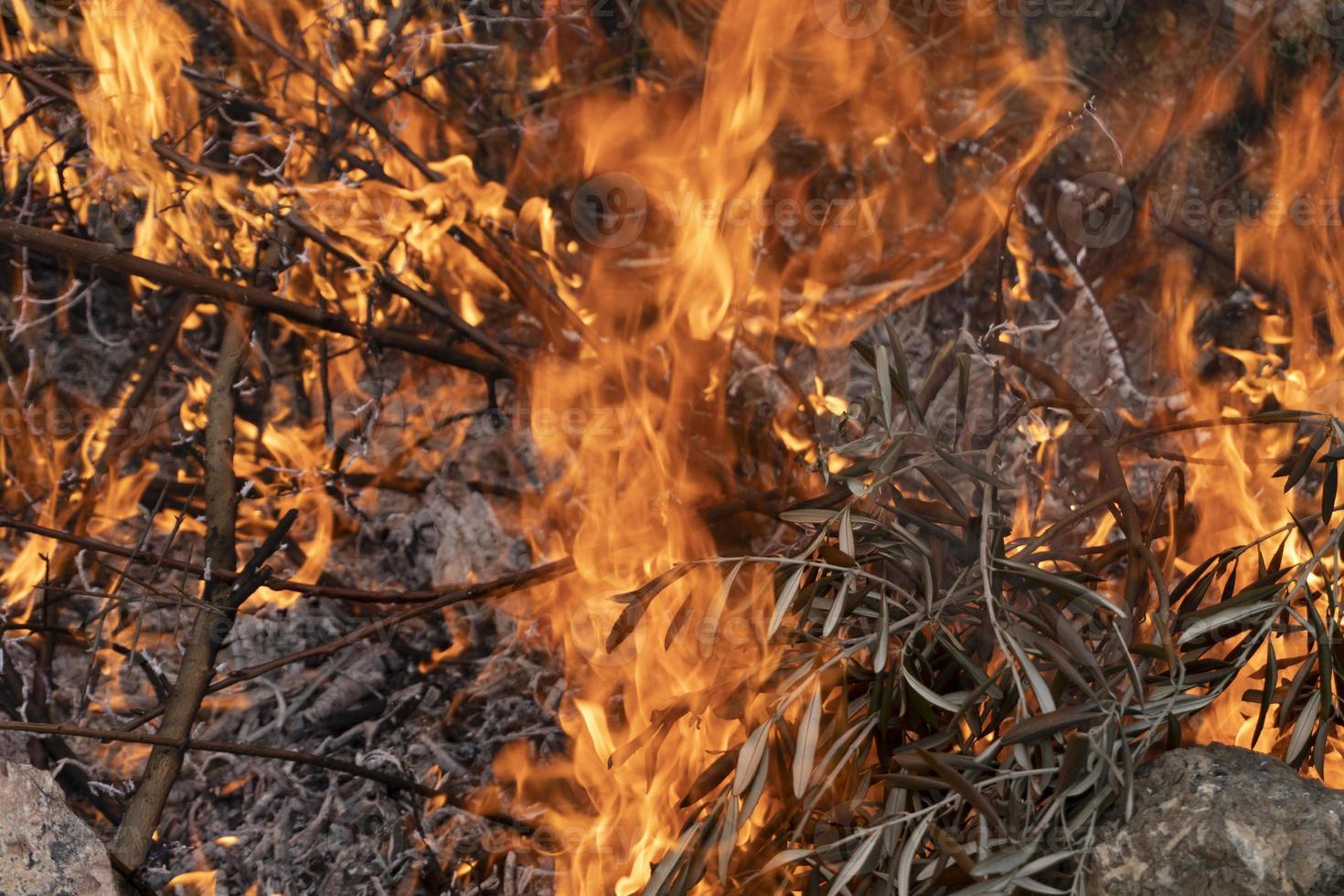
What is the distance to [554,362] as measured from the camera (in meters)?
3.07

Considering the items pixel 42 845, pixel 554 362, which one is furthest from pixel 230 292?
pixel 42 845

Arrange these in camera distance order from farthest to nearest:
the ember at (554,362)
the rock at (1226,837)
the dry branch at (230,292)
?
the dry branch at (230,292) → the ember at (554,362) → the rock at (1226,837)

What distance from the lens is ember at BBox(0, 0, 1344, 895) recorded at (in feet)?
7.93

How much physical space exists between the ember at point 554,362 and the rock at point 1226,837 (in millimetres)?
418

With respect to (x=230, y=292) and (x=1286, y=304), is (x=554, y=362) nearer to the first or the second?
(x=230, y=292)

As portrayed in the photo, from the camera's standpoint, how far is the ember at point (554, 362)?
2418 mm

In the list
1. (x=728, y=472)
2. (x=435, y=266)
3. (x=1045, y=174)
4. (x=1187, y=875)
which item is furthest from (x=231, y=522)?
(x=1045, y=174)

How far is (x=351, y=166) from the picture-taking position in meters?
3.09
